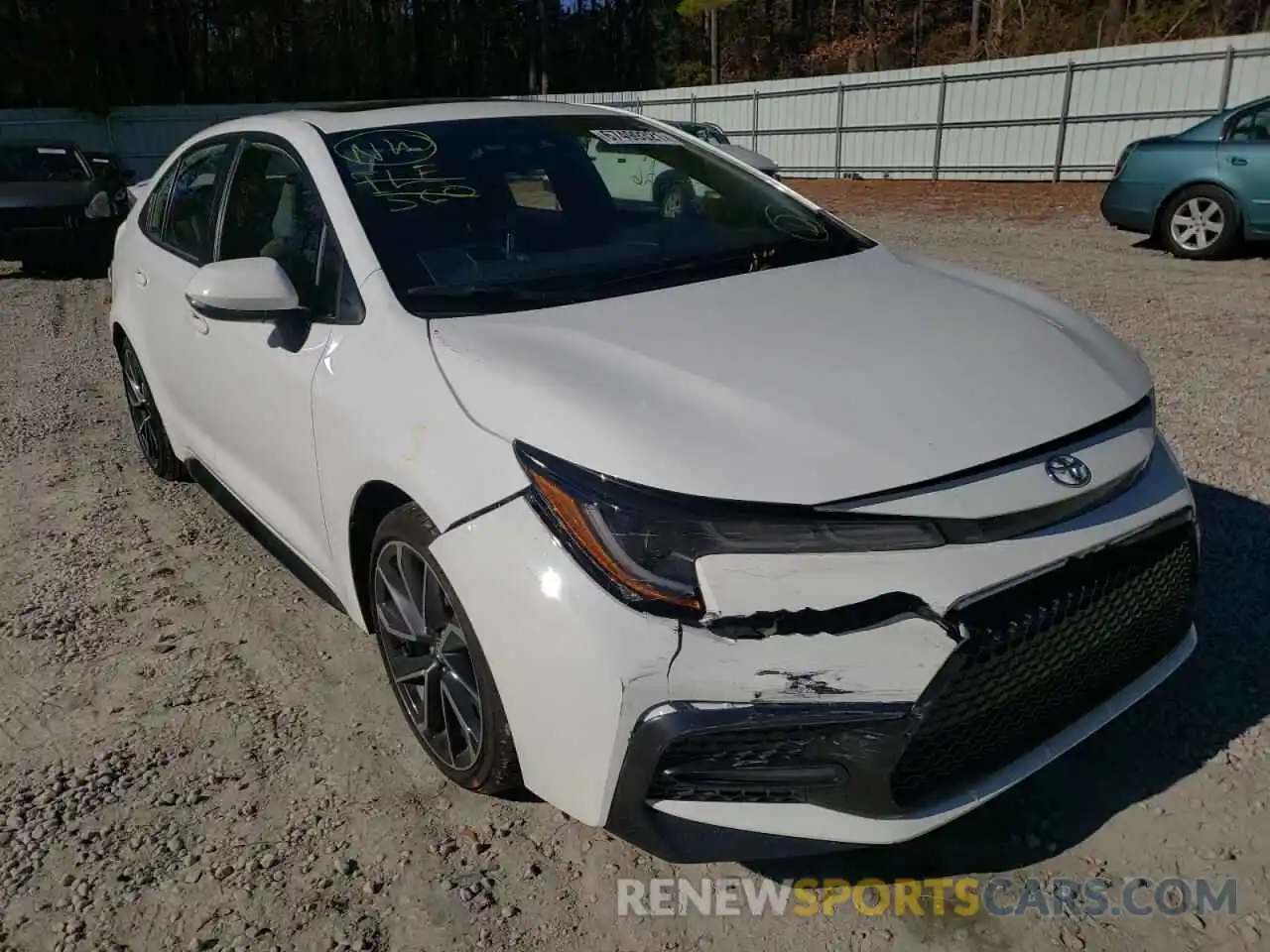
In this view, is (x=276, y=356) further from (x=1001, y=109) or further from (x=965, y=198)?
(x=1001, y=109)

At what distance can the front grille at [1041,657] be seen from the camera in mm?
1918

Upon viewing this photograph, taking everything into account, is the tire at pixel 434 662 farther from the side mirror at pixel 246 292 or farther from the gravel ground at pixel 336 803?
the side mirror at pixel 246 292

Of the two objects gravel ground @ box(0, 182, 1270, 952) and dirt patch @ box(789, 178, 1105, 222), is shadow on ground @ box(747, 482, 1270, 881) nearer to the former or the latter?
gravel ground @ box(0, 182, 1270, 952)

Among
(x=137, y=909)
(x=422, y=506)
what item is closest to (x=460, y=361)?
(x=422, y=506)

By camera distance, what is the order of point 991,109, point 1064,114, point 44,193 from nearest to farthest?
1. point 44,193
2. point 1064,114
3. point 991,109

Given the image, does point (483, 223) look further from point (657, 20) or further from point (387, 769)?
point (657, 20)

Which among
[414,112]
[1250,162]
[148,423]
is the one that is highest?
[414,112]

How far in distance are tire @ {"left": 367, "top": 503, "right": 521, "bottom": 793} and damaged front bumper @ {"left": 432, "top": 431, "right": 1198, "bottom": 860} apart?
10 centimetres

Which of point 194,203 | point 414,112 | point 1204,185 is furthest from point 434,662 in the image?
point 1204,185

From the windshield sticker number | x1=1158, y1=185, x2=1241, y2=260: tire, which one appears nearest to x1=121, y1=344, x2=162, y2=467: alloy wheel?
the windshield sticker number

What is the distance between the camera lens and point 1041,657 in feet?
6.72

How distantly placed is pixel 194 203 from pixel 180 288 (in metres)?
0.39

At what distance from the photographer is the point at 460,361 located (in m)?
2.31

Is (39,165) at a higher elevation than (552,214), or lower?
lower
